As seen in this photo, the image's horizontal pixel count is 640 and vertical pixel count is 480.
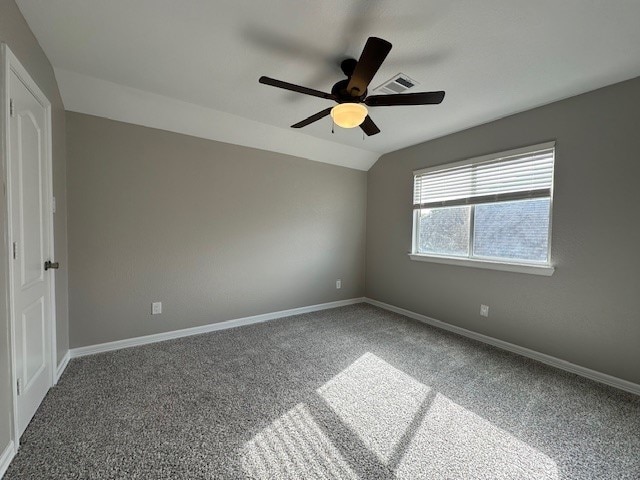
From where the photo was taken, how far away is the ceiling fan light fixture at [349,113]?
178 centimetres

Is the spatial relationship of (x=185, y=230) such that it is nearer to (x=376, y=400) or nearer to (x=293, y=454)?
(x=293, y=454)

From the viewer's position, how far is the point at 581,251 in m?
2.39

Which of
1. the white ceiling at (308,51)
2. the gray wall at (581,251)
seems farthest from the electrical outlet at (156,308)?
the gray wall at (581,251)

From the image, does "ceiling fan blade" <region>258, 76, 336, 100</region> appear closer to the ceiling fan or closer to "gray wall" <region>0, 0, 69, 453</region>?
the ceiling fan

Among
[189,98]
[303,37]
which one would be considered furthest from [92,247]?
[303,37]

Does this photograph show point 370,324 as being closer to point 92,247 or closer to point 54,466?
point 54,466

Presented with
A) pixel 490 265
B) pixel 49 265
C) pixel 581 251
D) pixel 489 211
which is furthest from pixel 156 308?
pixel 581 251

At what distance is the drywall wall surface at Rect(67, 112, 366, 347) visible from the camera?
2.58m

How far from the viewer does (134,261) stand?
279 centimetres

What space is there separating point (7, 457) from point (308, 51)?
2.91m

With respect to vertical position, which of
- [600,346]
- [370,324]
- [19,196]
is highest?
[19,196]

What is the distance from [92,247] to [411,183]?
384 cm

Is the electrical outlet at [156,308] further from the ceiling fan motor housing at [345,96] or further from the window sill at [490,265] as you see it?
the window sill at [490,265]

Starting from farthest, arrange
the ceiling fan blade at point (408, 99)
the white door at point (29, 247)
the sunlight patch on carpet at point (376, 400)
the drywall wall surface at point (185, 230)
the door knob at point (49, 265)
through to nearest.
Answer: the drywall wall surface at point (185, 230) → the door knob at point (49, 265) → the ceiling fan blade at point (408, 99) → the sunlight patch on carpet at point (376, 400) → the white door at point (29, 247)
